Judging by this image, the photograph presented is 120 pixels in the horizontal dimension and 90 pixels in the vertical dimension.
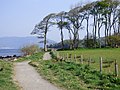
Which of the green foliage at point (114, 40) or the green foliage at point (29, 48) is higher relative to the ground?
the green foliage at point (114, 40)

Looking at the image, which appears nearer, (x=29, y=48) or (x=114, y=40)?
(x=114, y=40)

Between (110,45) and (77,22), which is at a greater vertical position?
(77,22)

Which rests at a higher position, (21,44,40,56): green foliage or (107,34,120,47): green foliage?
(107,34,120,47): green foliage

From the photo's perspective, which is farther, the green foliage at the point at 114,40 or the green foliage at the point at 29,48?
the green foliage at the point at 29,48

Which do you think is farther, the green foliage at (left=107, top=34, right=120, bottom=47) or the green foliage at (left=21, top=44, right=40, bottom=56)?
the green foliage at (left=21, top=44, right=40, bottom=56)

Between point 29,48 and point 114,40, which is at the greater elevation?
point 114,40

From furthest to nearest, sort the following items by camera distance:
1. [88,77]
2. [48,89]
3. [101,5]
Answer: [101,5] < [88,77] < [48,89]

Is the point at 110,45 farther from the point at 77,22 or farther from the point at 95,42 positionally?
the point at 77,22

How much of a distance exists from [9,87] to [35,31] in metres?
69.6

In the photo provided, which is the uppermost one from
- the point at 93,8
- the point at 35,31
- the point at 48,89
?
the point at 93,8

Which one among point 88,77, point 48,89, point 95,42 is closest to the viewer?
point 48,89

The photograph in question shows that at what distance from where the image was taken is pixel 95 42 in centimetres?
8525

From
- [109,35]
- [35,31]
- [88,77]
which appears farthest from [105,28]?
[88,77]

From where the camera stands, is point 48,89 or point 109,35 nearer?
point 48,89
